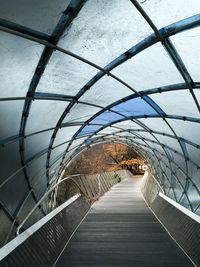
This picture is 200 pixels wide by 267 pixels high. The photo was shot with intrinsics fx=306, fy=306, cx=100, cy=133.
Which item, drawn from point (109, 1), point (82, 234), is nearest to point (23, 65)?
point (109, 1)

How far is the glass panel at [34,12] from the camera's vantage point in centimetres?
447

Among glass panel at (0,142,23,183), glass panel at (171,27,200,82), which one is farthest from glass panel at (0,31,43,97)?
glass panel at (0,142,23,183)

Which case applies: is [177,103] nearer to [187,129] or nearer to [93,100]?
[187,129]

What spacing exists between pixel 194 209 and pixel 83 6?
40.3ft

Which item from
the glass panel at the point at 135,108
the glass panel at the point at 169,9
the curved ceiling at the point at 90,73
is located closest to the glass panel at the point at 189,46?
the curved ceiling at the point at 90,73

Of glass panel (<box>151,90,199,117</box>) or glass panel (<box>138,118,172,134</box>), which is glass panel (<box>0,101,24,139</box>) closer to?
glass panel (<box>151,90,199,117</box>)

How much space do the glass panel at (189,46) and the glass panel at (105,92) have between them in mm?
2428

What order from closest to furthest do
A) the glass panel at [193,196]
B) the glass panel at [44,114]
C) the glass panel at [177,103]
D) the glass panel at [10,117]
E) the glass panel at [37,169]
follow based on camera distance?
1. the glass panel at [10,117]
2. the glass panel at [177,103]
3. the glass panel at [44,114]
4. the glass panel at [37,169]
5. the glass panel at [193,196]

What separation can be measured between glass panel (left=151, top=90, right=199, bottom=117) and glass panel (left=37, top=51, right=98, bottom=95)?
2.21m

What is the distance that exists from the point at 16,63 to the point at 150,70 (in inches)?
118

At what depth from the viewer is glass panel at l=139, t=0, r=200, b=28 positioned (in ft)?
15.3

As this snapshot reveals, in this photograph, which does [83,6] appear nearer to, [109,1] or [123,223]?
[109,1]

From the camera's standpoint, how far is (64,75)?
7.23m

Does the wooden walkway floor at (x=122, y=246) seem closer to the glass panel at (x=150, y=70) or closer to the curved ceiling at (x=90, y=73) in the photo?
the curved ceiling at (x=90, y=73)
